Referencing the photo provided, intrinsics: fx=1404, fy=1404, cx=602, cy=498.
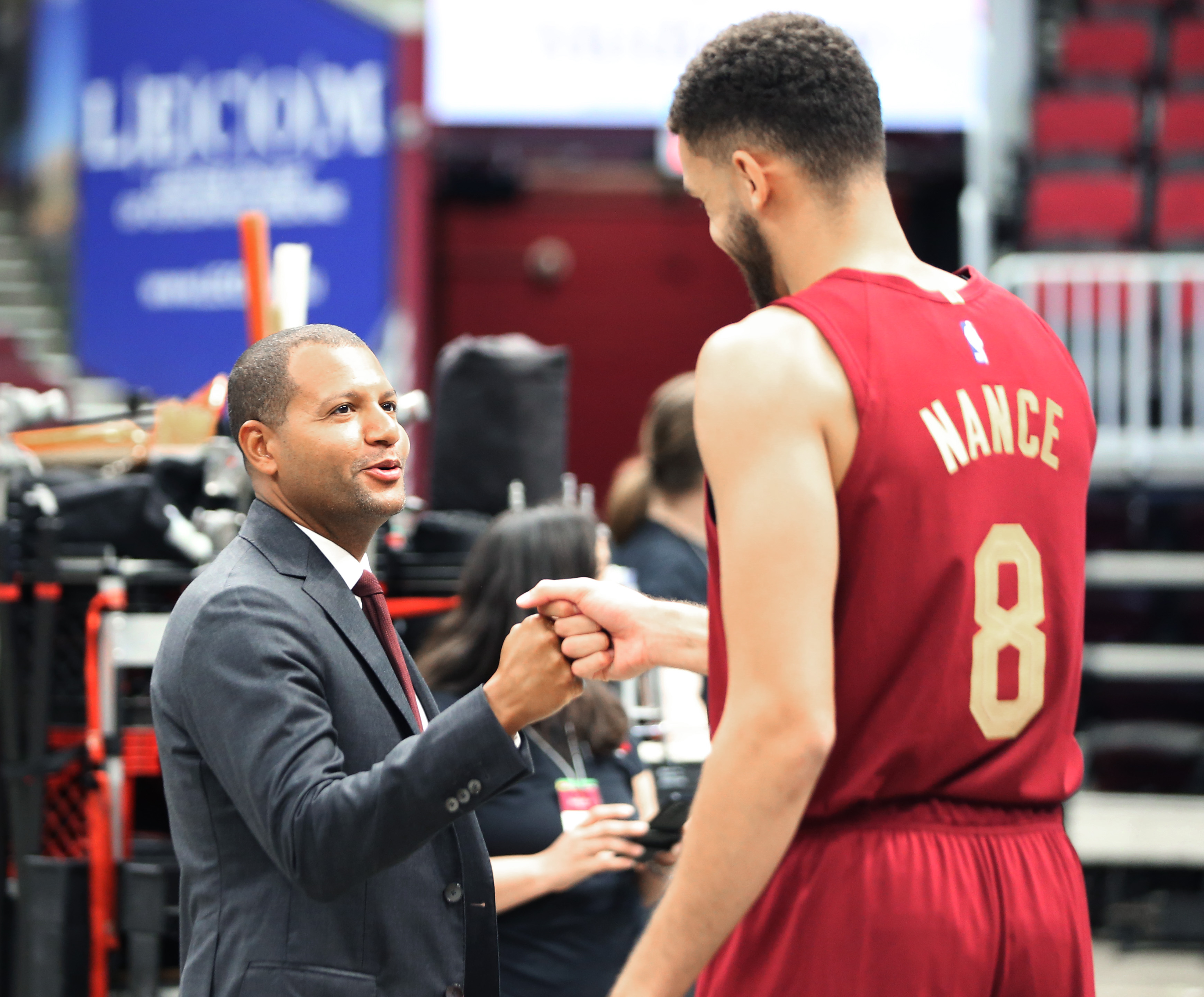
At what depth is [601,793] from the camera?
3.12 m

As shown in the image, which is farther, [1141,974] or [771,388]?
[1141,974]

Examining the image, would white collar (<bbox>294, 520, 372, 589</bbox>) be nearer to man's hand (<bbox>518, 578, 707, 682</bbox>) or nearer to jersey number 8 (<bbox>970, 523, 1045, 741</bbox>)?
man's hand (<bbox>518, 578, 707, 682</bbox>)

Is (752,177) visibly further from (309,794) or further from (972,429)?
(309,794)

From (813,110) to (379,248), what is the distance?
25.1 ft

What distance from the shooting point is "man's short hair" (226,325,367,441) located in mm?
1862

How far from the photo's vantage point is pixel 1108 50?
9.45 m

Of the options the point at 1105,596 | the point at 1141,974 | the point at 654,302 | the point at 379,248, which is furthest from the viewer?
the point at 654,302

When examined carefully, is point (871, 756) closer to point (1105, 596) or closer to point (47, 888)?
point (47, 888)

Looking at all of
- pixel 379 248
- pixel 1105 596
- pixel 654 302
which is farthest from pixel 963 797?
pixel 654 302

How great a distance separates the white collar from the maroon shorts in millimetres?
711

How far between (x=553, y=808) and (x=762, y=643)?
1648 mm

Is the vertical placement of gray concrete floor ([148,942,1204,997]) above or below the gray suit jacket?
below

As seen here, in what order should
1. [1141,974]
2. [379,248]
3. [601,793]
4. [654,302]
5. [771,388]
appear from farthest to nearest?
[654,302], [379,248], [1141,974], [601,793], [771,388]

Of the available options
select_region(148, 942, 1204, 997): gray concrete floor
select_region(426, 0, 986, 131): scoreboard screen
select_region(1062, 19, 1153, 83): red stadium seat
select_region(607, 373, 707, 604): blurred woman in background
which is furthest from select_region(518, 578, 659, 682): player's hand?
select_region(1062, 19, 1153, 83): red stadium seat
